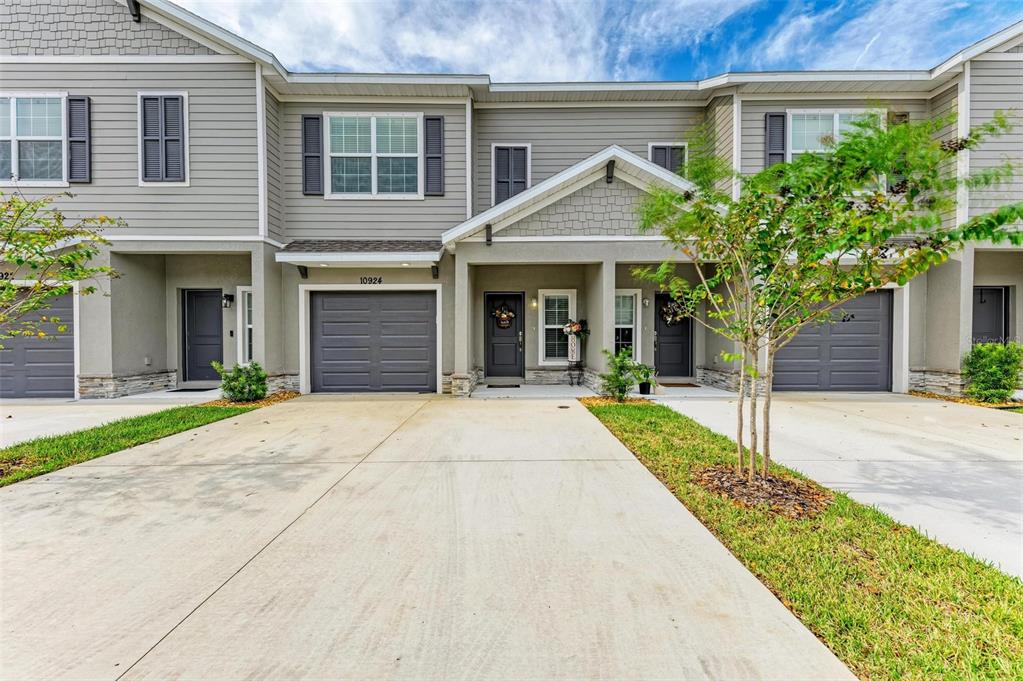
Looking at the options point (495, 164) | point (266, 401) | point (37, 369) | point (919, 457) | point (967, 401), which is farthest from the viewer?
point (495, 164)

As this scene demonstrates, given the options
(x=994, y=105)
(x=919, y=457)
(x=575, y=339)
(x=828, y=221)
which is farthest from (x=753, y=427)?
(x=994, y=105)

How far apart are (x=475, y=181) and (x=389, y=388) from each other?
513 centimetres

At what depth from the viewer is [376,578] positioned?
2.63m

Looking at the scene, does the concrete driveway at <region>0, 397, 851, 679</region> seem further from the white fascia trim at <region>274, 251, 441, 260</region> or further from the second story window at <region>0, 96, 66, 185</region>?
the second story window at <region>0, 96, 66, 185</region>

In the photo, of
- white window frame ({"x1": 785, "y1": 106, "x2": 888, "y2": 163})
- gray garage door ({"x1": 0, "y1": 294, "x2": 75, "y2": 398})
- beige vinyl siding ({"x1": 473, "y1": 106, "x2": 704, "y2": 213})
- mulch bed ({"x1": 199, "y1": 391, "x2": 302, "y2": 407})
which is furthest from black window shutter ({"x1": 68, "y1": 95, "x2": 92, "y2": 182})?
white window frame ({"x1": 785, "y1": 106, "x2": 888, "y2": 163})

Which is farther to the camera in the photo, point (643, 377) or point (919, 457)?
point (643, 377)

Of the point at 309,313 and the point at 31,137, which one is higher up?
the point at 31,137

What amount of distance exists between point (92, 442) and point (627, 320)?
9.75 m

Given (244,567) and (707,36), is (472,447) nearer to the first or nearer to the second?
(244,567)

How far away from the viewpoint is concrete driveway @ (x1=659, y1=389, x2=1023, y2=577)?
131 inches

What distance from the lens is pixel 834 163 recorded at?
130 inches

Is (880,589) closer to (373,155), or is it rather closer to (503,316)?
(503,316)

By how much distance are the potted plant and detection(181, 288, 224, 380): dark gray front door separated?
9150 millimetres

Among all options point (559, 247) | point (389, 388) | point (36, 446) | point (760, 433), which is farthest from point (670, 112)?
point (36, 446)
